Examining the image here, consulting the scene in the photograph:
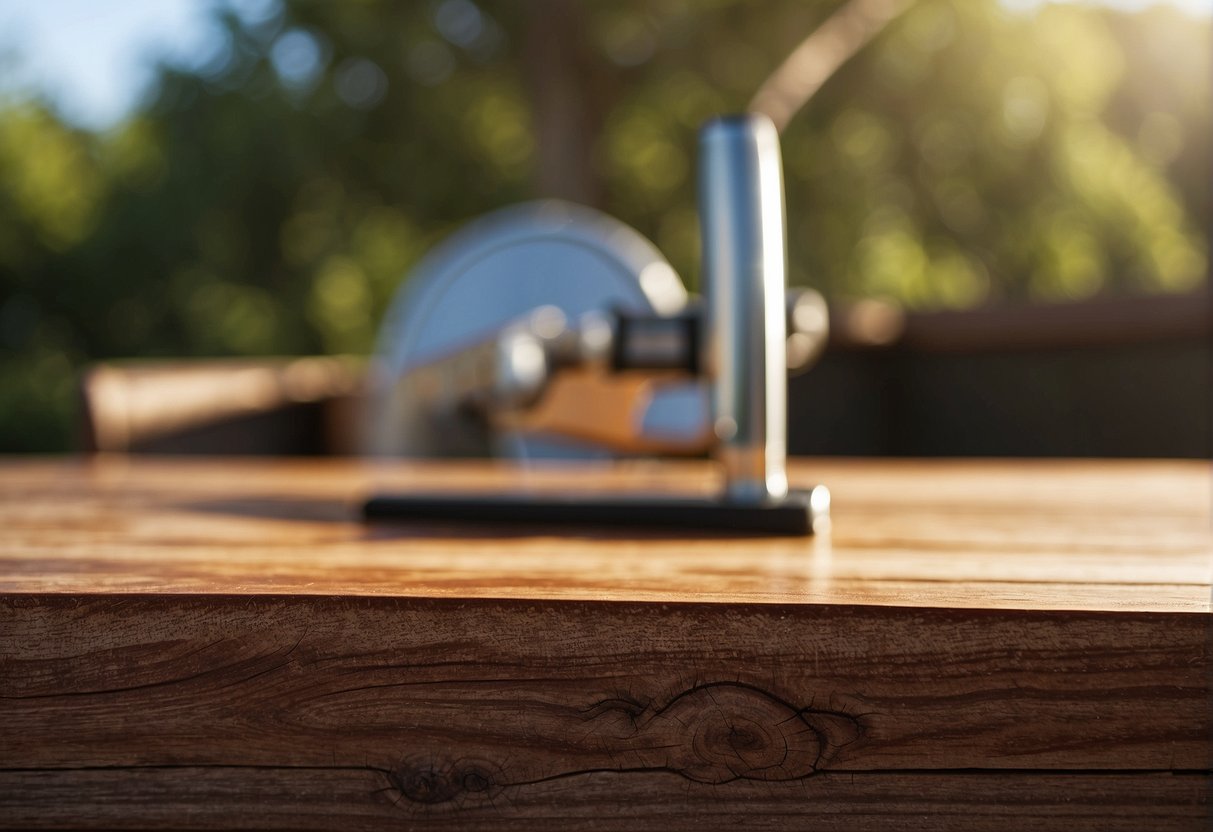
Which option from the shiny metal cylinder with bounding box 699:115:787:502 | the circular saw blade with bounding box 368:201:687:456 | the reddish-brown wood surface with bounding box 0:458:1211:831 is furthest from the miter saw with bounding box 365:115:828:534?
the circular saw blade with bounding box 368:201:687:456

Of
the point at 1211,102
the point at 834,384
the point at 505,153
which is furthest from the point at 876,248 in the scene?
the point at 834,384

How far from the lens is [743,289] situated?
0.67m

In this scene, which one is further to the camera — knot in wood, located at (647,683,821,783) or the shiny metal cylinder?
the shiny metal cylinder

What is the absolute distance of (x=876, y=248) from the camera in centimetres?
777

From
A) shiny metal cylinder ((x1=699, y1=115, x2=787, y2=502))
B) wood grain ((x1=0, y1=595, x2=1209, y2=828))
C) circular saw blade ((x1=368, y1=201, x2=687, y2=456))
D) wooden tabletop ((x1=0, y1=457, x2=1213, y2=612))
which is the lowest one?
wood grain ((x1=0, y1=595, x2=1209, y2=828))

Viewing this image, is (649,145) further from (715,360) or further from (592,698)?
(592,698)

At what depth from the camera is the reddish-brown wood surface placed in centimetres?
41

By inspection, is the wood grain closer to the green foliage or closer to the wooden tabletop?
the wooden tabletop

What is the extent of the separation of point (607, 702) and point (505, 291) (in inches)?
62.2

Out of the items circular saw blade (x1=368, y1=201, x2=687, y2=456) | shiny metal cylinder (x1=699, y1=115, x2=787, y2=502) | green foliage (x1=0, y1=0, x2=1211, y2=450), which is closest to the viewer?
shiny metal cylinder (x1=699, y1=115, x2=787, y2=502)

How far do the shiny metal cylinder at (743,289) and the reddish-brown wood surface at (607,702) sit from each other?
0.69 feet

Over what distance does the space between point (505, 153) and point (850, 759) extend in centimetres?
800

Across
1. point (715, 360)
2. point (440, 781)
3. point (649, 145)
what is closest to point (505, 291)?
point (715, 360)

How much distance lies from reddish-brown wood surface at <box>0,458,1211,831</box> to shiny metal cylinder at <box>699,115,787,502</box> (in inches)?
8.3
